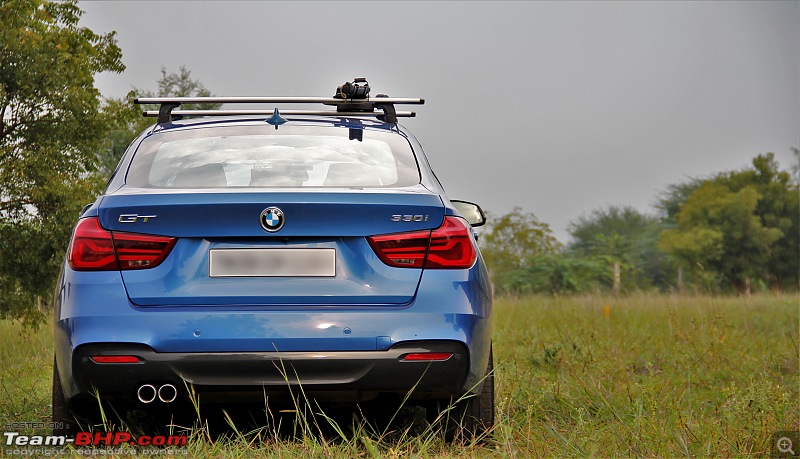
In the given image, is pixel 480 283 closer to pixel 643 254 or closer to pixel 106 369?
pixel 106 369

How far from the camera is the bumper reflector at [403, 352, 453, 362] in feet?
14.0

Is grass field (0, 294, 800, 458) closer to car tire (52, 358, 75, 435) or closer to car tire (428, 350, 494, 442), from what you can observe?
car tire (428, 350, 494, 442)

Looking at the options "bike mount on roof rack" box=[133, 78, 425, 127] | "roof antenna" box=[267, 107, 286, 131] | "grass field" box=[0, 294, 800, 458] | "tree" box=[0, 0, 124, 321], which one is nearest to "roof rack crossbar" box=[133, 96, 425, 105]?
"bike mount on roof rack" box=[133, 78, 425, 127]

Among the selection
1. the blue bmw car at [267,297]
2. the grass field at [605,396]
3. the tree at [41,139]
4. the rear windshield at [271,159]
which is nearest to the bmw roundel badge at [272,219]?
the blue bmw car at [267,297]

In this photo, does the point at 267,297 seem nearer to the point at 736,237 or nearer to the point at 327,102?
the point at 327,102

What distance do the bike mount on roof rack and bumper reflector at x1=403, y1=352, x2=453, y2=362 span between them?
1.76 meters

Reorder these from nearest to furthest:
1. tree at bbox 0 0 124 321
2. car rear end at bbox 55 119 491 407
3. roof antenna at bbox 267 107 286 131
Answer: car rear end at bbox 55 119 491 407 < roof antenna at bbox 267 107 286 131 < tree at bbox 0 0 124 321

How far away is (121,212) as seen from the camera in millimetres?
4301

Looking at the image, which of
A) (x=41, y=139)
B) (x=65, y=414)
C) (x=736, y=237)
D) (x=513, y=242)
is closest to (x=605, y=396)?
(x=65, y=414)

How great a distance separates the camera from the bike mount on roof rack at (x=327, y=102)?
5691 millimetres

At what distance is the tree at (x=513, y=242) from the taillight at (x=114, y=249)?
58253 mm

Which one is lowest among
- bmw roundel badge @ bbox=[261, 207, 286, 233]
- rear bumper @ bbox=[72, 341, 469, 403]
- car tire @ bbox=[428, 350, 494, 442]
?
car tire @ bbox=[428, 350, 494, 442]

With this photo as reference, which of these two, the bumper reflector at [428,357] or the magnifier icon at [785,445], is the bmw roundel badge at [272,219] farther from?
the magnifier icon at [785,445]

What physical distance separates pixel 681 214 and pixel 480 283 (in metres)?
80.4
